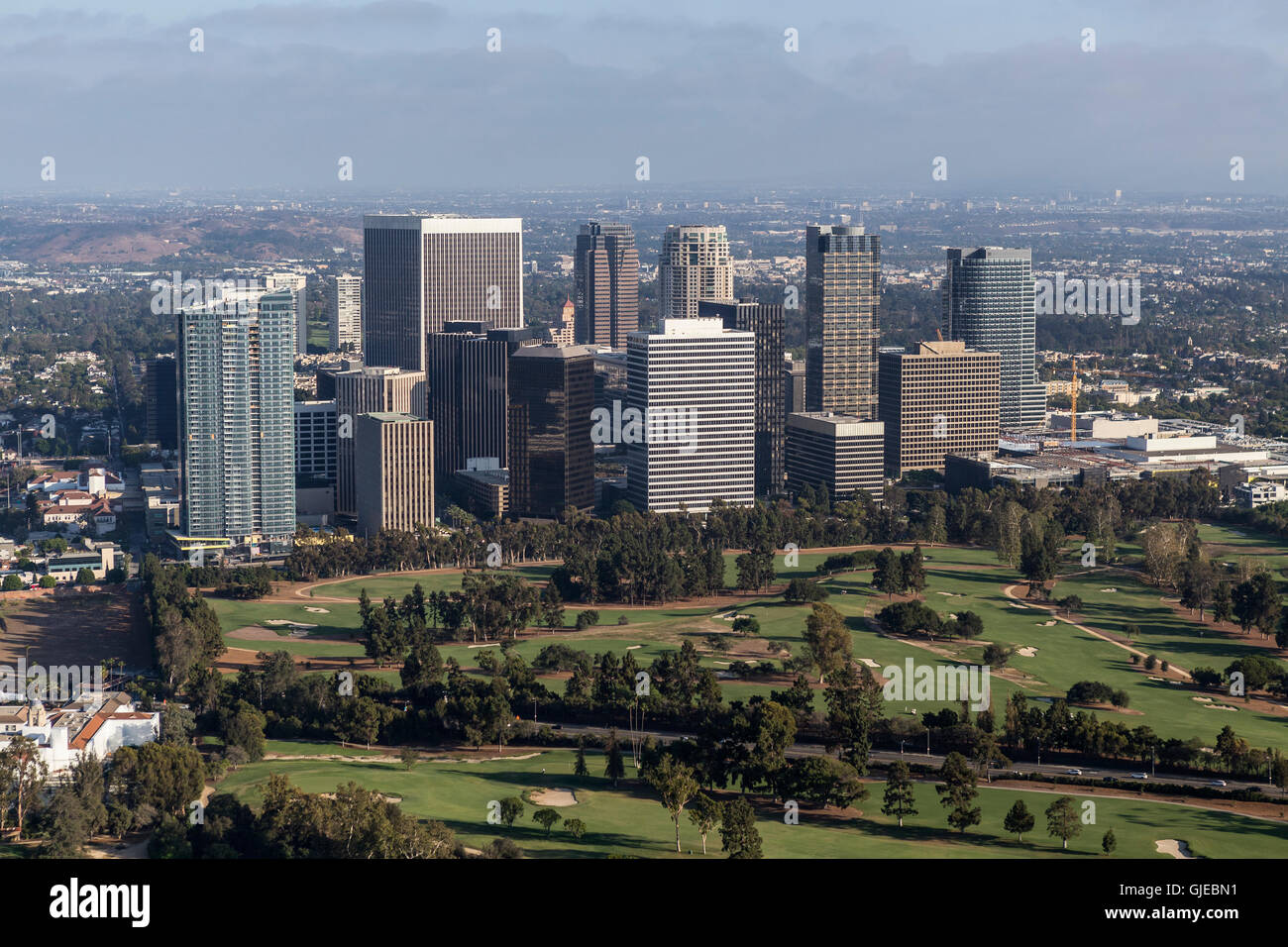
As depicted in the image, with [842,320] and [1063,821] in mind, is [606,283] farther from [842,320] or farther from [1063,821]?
[1063,821]

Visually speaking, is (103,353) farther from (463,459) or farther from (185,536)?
(185,536)

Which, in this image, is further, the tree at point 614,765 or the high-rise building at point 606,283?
the high-rise building at point 606,283

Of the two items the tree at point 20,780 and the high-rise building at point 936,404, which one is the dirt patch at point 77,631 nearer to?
the tree at point 20,780

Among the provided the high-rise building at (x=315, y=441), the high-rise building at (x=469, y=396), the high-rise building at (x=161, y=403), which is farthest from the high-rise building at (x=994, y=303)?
the high-rise building at (x=161, y=403)
